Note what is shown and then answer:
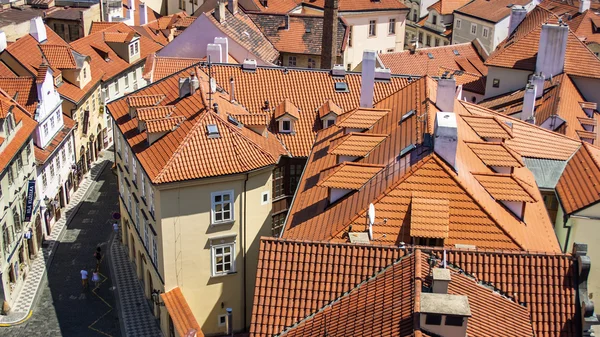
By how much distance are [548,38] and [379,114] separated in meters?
20.0

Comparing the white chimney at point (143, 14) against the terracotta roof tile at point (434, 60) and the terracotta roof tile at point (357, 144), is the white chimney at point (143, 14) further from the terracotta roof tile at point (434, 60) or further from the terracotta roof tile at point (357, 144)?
the terracotta roof tile at point (357, 144)

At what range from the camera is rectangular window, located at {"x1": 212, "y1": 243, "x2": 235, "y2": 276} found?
3928 centimetres

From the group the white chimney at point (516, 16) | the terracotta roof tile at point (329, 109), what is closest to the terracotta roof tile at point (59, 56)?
the terracotta roof tile at point (329, 109)

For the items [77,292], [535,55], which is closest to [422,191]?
[77,292]

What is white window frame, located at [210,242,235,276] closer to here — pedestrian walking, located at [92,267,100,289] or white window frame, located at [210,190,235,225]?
white window frame, located at [210,190,235,225]

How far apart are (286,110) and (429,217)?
1762 cm

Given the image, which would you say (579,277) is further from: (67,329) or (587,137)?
(67,329)

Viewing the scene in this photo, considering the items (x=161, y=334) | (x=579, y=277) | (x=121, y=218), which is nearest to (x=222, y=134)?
(x=161, y=334)

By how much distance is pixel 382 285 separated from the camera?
2253 cm

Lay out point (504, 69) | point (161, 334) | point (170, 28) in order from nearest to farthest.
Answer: point (161, 334), point (504, 69), point (170, 28)

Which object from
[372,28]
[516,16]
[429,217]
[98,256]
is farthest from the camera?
[372,28]

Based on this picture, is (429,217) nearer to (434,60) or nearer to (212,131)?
(212,131)

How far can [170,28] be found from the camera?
283ft

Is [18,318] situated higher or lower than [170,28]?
lower
